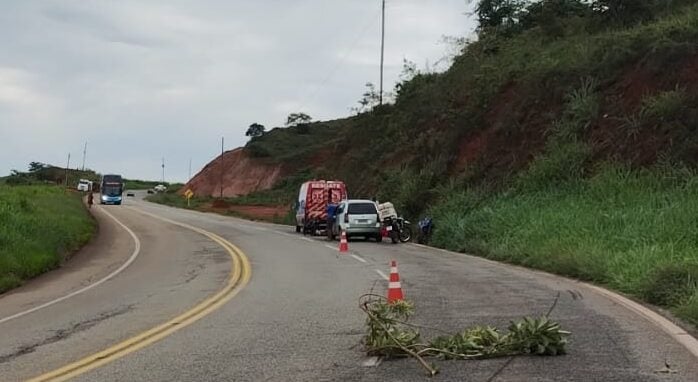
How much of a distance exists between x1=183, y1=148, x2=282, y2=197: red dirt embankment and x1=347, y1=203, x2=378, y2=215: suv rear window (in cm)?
6803

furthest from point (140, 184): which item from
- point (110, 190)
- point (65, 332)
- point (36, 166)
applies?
point (65, 332)

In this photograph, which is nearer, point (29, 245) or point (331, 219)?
point (29, 245)

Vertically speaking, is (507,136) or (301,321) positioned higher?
(507,136)

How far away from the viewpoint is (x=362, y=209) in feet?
106

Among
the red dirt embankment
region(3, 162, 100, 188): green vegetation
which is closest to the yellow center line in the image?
the red dirt embankment

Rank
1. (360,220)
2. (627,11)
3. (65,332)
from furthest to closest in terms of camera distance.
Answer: (627,11)
(360,220)
(65,332)

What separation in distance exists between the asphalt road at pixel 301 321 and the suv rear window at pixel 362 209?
8.57m

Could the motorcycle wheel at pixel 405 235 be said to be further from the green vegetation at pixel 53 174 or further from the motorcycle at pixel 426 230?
the green vegetation at pixel 53 174

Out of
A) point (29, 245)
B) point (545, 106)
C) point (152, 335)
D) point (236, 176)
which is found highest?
point (236, 176)

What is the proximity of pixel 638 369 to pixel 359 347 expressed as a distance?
2980mm

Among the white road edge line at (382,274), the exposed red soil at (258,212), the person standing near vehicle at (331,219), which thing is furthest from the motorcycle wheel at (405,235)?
the exposed red soil at (258,212)

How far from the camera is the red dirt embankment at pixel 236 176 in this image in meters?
104

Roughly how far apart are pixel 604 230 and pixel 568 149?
33.5 feet

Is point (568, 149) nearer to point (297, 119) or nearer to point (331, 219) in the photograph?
point (331, 219)
